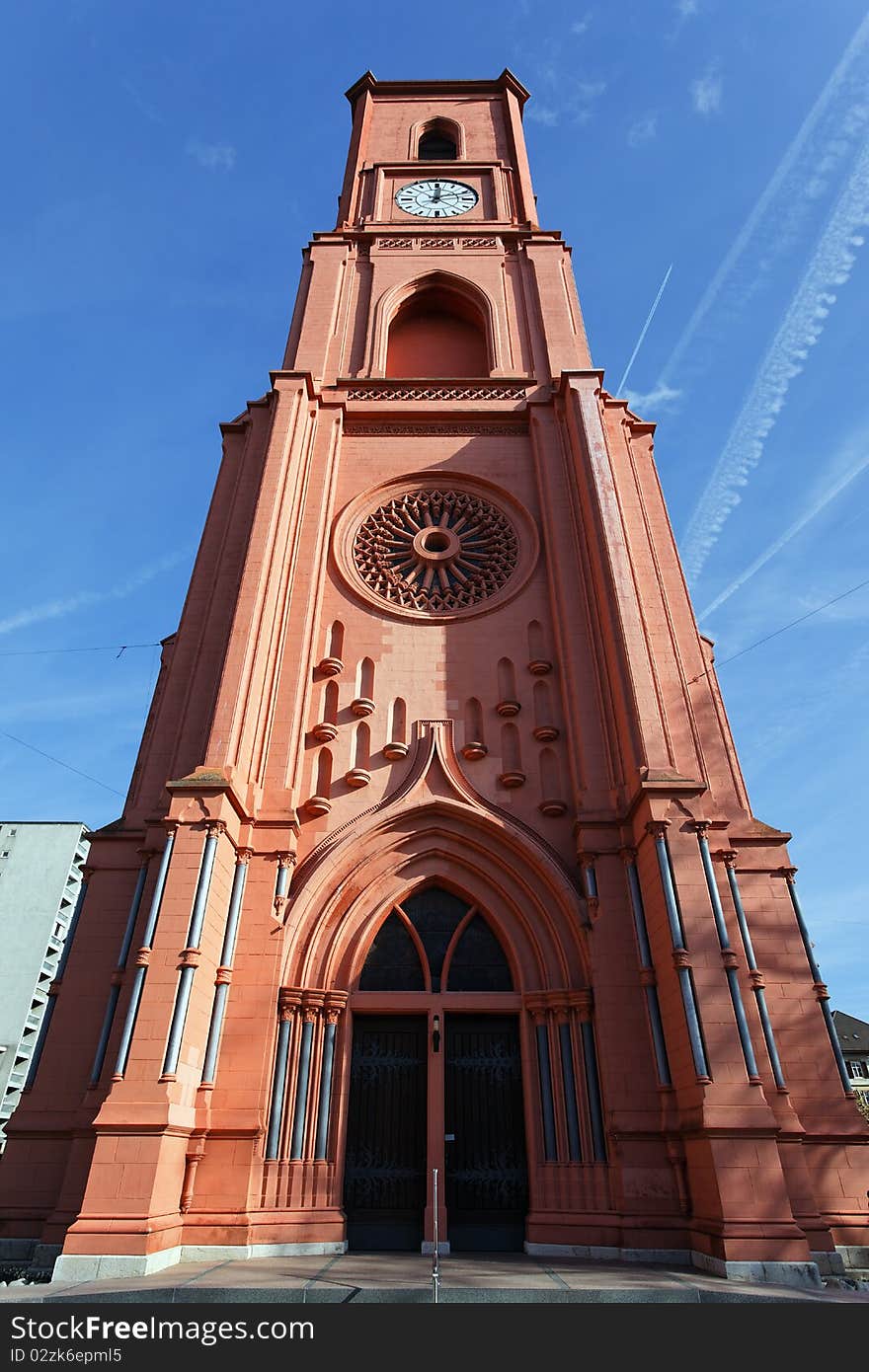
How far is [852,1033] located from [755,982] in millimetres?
72292

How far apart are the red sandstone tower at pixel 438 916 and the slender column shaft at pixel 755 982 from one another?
0.14ft

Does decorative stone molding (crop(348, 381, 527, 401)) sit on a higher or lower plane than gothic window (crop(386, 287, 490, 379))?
lower

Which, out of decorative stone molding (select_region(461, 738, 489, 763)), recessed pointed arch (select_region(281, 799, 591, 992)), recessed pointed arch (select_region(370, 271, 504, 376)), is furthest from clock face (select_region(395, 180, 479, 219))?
recessed pointed arch (select_region(281, 799, 591, 992))

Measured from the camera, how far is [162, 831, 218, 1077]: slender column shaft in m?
9.12

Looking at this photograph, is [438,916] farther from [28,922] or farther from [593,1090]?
[28,922]

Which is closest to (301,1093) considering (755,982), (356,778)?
(356,778)

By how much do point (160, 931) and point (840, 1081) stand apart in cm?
881

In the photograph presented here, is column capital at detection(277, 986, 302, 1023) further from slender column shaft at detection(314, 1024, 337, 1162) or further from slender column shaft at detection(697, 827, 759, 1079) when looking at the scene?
slender column shaft at detection(697, 827, 759, 1079)

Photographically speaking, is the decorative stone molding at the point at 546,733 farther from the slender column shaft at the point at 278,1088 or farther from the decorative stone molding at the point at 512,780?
the slender column shaft at the point at 278,1088

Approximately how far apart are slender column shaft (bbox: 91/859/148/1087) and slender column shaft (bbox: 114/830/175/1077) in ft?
1.05

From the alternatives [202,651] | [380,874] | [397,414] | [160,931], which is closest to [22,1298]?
[160,931]

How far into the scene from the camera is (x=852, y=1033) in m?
70.1

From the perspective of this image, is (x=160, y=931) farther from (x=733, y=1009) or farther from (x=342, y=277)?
(x=342, y=277)
